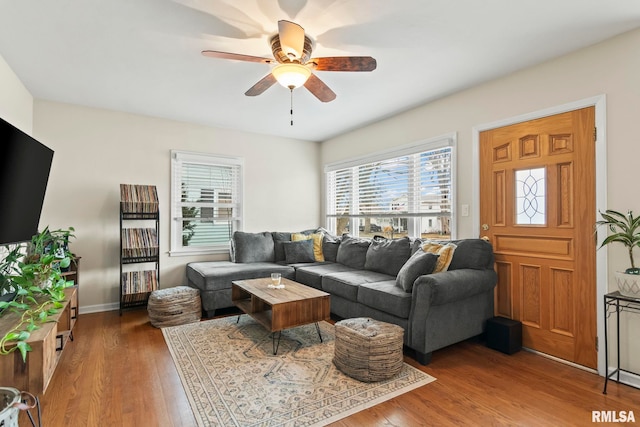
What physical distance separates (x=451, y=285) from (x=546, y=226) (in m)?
1.01

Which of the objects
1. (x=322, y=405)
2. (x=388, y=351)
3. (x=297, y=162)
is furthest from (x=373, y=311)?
(x=297, y=162)

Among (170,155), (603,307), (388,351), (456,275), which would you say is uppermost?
(170,155)

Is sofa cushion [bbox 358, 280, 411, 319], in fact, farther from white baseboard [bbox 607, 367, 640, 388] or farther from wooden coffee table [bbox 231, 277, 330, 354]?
white baseboard [bbox 607, 367, 640, 388]

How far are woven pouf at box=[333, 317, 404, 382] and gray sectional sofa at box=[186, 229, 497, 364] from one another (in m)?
0.34

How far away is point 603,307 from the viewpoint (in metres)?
2.47

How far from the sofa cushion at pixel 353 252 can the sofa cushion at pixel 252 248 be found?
1.01 metres

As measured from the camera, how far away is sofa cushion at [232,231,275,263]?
453 cm

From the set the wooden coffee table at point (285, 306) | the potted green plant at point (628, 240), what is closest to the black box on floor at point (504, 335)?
the potted green plant at point (628, 240)

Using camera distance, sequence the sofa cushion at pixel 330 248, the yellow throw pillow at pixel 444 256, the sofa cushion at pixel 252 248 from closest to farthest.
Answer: the yellow throw pillow at pixel 444 256
the sofa cushion at pixel 252 248
the sofa cushion at pixel 330 248

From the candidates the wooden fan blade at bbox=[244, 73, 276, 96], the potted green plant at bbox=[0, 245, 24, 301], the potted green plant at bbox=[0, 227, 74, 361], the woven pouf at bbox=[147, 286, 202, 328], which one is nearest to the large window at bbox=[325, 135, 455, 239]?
the wooden fan blade at bbox=[244, 73, 276, 96]

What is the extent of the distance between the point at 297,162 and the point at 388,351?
12.7 ft

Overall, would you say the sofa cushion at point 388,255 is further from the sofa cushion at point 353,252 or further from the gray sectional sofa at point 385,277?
the sofa cushion at point 353,252

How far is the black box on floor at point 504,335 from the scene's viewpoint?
2.83m

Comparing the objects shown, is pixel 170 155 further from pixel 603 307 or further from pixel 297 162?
pixel 603 307
